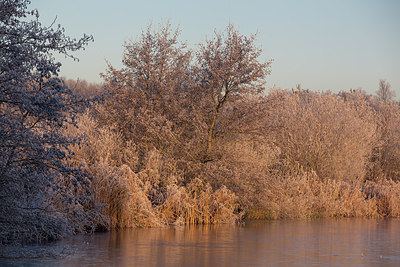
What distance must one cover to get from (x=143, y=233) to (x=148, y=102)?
27.6ft

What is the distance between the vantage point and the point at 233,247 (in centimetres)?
1577

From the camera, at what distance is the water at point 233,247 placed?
513 inches

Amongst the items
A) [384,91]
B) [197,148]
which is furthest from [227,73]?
[384,91]

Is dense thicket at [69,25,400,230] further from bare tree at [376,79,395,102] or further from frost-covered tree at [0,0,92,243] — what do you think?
bare tree at [376,79,395,102]

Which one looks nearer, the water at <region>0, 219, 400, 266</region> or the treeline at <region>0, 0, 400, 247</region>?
the water at <region>0, 219, 400, 266</region>

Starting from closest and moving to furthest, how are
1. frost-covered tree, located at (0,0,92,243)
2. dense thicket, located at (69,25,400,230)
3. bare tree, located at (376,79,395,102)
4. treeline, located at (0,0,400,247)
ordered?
frost-covered tree, located at (0,0,92,243)
treeline, located at (0,0,400,247)
dense thicket, located at (69,25,400,230)
bare tree, located at (376,79,395,102)

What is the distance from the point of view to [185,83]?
2650cm

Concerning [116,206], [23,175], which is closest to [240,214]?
[116,206]

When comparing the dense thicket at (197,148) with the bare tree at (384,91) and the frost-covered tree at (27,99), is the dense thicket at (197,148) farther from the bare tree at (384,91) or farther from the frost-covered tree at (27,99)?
the bare tree at (384,91)

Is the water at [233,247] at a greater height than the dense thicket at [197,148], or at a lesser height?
lesser

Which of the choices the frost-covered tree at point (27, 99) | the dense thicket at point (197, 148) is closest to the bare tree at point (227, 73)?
the dense thicket at point (197, 148)

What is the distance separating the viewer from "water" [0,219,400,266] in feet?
42.8

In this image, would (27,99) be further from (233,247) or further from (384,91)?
(384,91)

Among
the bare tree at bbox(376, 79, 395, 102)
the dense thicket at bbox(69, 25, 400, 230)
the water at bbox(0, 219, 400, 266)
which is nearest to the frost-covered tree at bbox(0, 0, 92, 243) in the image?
the water at bbox(0, 219, 400, 266)
